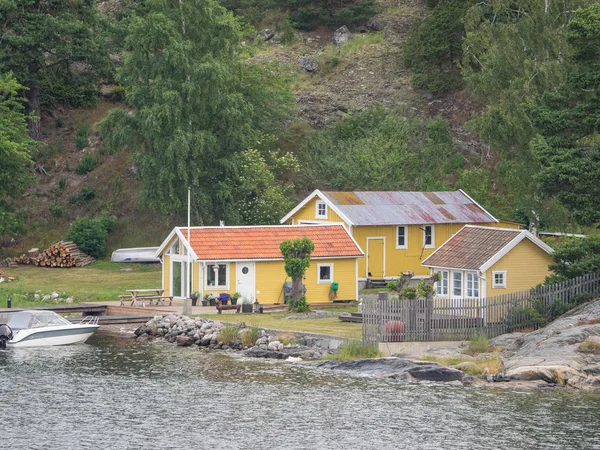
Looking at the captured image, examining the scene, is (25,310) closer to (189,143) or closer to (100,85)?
(189,143)

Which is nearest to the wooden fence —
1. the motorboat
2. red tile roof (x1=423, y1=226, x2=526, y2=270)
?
red tile roof (x1=423, y1=226, x2=526, y2=270)

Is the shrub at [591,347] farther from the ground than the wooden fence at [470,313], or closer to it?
closer to it

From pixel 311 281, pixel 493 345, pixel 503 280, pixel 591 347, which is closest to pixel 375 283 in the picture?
pixel 311 281

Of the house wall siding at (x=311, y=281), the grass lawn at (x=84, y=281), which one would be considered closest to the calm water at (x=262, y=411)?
the house wall siding at (x=311, y=281)

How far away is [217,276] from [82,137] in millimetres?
31791

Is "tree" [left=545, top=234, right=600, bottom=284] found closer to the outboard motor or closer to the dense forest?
the dense forest

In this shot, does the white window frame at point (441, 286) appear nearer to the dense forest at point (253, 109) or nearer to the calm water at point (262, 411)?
the dense forest at point (253, 109)

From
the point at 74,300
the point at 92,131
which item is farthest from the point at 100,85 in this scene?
the point at 74,300

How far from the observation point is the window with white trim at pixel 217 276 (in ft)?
185

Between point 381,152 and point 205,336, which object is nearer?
point 205,336

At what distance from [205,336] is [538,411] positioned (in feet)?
56.6

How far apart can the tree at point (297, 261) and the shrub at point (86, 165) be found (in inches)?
1233

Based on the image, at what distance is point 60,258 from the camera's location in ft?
231

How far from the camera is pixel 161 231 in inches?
3027
